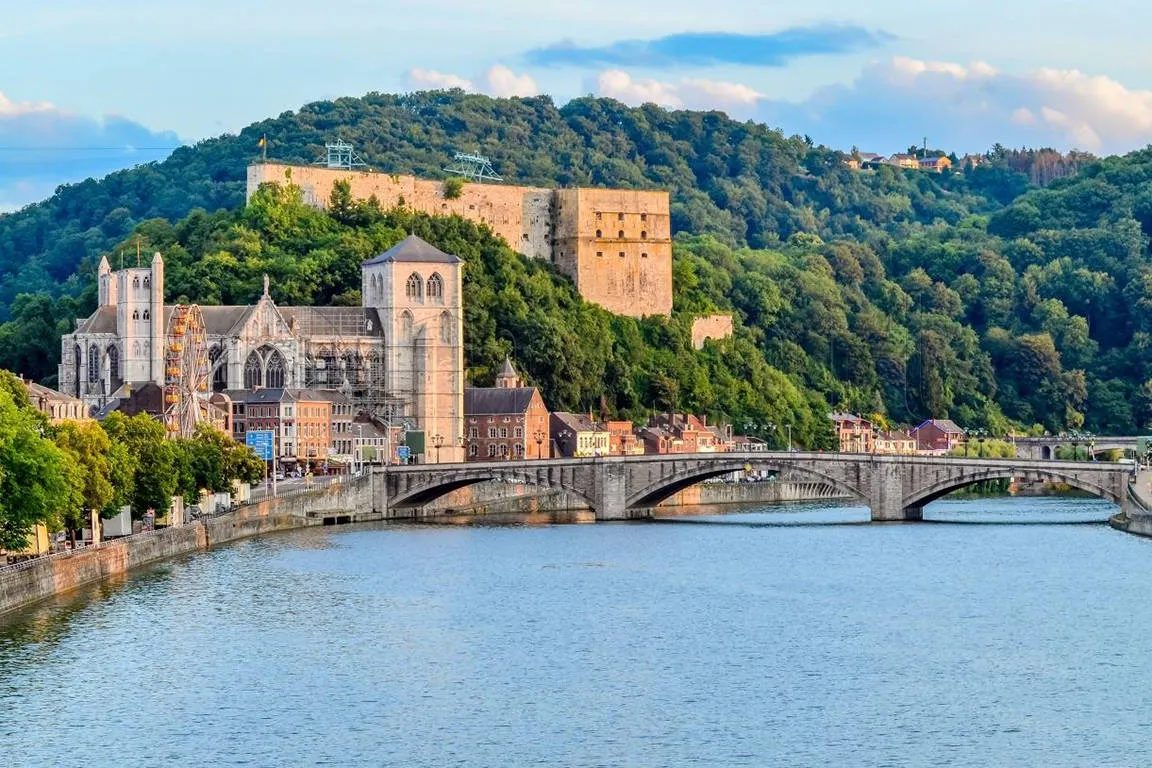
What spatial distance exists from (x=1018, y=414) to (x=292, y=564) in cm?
9296

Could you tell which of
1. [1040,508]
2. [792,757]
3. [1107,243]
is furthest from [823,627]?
[1107,243]

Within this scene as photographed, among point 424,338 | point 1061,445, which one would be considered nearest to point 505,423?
point 424,338

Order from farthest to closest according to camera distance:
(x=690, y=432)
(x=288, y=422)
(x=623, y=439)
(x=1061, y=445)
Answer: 1. (x=1061, y=445)
2. (x=690, y=432)
3. (x=623, y=439)
4. (x=288, y=422)

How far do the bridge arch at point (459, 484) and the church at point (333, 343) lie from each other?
1517 cm

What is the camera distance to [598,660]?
174ft

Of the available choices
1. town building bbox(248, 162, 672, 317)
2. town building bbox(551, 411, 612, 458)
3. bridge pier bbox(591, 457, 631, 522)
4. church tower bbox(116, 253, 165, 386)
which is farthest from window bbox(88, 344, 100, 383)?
bridge pier bbox(591, 457, 631, 522)

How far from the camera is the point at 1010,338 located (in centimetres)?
16638

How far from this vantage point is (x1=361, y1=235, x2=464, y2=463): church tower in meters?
117

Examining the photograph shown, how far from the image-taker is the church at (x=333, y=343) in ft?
374

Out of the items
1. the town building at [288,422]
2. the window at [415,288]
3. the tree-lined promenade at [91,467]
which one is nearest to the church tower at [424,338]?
the window at [415,288]

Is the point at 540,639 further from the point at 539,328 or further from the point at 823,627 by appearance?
the point at 539,328

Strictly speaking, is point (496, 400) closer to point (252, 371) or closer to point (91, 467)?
point (252, 371)

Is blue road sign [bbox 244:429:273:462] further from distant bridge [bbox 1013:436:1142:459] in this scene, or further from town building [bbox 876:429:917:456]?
distant bridge [bbox 1013:436:1142:459]

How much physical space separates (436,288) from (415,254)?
1.86 m
